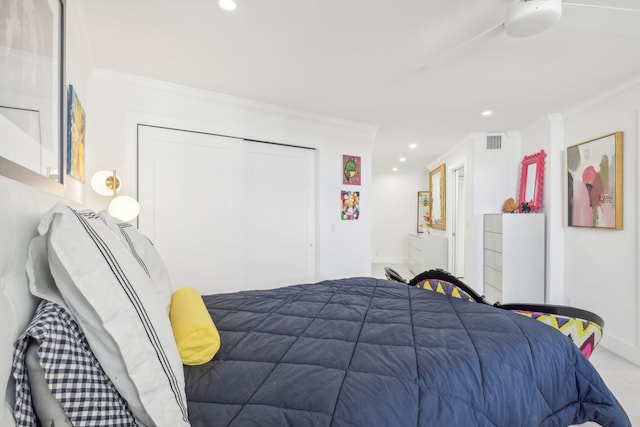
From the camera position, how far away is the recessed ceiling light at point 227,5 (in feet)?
5.60

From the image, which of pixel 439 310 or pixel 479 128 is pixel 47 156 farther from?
pixel 479 128

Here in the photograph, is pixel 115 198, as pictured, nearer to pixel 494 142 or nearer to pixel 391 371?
pixel 391 371

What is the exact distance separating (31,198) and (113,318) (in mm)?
468

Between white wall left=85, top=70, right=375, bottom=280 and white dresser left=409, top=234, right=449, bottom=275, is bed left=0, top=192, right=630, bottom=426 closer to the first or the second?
white wall left=85, top=70, right=375, bottom=280

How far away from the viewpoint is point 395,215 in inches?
311

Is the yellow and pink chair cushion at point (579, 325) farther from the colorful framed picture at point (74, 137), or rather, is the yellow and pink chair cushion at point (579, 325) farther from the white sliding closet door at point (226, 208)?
the colorful framed picture at point (74, 137)

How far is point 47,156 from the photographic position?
1.22 metres

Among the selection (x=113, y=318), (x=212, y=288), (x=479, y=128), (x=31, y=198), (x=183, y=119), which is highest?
(x=479, y=128)

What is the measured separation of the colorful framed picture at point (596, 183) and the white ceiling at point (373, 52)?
526 millimetres

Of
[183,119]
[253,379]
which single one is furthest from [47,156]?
[183,119]

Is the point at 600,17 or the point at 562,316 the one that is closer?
the point at 600,17

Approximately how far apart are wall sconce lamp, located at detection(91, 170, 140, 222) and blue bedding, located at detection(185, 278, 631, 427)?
125 centimetres

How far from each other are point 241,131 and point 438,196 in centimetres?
471

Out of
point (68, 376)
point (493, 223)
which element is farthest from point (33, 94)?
point (493, 223)
